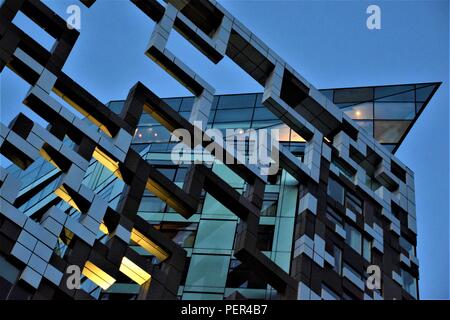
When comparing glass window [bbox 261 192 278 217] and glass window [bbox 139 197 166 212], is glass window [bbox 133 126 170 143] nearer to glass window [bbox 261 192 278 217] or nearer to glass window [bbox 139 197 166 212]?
glass window [bbox 139 197 166 212]

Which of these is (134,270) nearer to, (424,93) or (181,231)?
(181,231)

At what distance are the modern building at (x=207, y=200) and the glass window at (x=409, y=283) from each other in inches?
3.9

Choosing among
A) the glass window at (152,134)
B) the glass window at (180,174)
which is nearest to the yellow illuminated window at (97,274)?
the glass window at (180,174)

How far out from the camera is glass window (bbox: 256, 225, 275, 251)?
45203 millimetres

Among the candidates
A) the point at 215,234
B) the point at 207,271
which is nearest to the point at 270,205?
the point at 215,234

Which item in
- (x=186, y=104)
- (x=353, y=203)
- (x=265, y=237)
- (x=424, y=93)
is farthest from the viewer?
(x=186, y=104)

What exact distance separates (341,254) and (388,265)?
3.77 meters

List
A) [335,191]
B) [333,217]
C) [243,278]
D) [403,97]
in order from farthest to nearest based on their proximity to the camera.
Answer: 1. [403,97]
2. [335,191]
3. [333,217]
4. [243,278]

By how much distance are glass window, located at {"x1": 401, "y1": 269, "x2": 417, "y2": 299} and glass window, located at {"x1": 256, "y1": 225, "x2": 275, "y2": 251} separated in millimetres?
9031

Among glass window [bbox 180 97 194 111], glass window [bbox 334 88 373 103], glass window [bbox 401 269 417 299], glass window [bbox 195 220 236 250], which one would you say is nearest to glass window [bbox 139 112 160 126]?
glass window [bbox 180 97 194 111]

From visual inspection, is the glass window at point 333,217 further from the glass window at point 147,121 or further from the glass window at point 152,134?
the glass window at point 147,121

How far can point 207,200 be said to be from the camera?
48.9 metres

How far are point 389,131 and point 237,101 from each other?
474 inches
